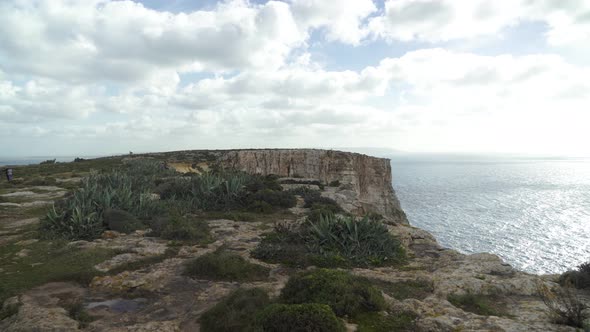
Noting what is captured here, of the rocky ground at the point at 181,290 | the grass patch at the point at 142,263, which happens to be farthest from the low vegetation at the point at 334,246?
the grass patch at the point at 142,263

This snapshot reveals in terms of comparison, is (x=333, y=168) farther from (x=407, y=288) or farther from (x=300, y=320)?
(x=300, y=320)

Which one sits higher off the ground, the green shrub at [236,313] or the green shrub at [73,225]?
the green shrub at [73,225]

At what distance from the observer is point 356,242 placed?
909 cm

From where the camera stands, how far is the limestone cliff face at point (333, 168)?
41759mm

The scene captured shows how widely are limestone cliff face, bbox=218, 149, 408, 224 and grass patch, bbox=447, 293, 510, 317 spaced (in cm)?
3382

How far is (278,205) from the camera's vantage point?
1511 centimetres

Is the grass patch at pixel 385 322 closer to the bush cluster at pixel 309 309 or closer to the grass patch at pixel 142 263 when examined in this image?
the bush cluster at pixel 309 309

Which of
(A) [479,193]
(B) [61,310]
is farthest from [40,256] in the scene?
(A) [479,193]

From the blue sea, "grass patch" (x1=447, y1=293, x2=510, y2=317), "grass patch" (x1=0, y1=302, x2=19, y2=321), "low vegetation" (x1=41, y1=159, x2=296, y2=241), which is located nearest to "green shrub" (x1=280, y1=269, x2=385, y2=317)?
"grass patch" (x1=447, y1=293, x2=510, y2=317)

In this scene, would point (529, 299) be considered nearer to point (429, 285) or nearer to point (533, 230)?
point (429, 285)

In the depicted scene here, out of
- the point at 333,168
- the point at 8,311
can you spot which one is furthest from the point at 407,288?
the point at 333,168

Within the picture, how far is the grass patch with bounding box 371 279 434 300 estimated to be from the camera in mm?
6113

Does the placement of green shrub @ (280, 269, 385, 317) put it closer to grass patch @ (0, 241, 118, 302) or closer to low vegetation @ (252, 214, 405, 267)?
low vegetation @ (252, 214, 405, 267)

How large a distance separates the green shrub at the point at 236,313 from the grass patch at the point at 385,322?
1.47 m
